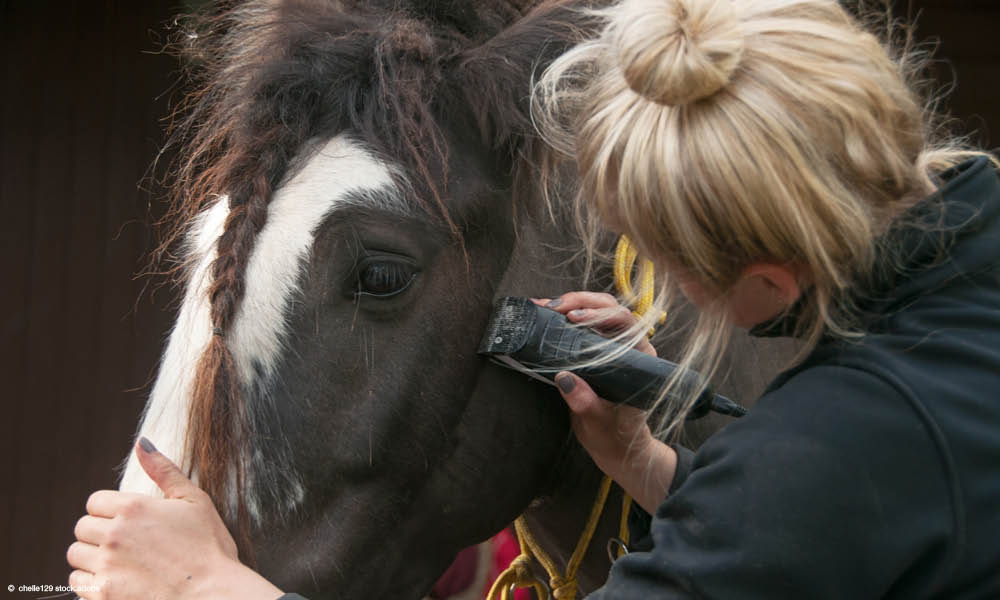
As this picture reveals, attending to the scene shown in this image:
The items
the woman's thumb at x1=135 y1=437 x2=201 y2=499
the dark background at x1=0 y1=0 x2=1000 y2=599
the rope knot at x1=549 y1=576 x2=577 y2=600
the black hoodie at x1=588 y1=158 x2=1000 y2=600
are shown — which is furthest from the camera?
the dark background at x1=0 y1=0 x2=1000 y2=599

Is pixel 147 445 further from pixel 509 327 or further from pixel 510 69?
pixel 510 69

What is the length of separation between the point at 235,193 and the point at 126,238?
2.56m

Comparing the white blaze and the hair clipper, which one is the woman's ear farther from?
the white blaze

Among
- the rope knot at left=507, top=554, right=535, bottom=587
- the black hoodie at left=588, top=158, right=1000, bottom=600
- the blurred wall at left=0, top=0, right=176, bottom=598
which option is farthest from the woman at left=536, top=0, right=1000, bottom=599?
the blurred wall at left=0, top=0, right=176, bottom=598

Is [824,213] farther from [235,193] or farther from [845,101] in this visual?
[235,193]

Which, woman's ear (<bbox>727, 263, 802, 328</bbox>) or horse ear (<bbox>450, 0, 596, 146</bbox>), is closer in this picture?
woman's ear (<bbox>727, 263, 802, 328</bbox>)

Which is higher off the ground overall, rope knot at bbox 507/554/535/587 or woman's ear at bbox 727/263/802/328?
woman's ear at bbox 727/263/802/328

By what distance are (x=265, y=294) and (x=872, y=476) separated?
2.27 feet

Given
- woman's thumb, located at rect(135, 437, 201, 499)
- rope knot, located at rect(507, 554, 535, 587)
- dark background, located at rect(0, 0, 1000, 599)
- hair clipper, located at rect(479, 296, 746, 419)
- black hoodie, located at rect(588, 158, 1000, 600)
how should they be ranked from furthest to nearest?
1. dark background, located at rect(0, 0, 1000, 599)
2. rope knot, located at rect(507, 554, 535, 587)
3. hair clipper, located at rect(479, 296, 746, 419)
4. woman's thumb, located at rect(135, 437, 201, 499)
5. black hoodie, located at rect(588, 158, 1000, 600)

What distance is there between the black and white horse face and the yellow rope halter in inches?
5.0

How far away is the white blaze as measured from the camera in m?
1.10

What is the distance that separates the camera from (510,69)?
1253 mm

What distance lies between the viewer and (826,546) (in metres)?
0.73

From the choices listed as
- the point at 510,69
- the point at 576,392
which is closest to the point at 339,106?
the point at 510,69
